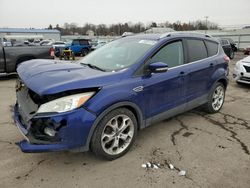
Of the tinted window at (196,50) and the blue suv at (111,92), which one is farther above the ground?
the tinted window at (196,50)

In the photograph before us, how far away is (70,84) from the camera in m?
2.77

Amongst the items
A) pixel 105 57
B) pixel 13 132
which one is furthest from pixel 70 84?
pixel 13 132

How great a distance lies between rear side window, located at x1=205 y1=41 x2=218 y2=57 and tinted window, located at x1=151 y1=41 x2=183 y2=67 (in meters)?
1.05

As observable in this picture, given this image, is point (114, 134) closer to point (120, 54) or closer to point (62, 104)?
point (62, 104)

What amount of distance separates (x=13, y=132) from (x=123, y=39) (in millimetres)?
2610

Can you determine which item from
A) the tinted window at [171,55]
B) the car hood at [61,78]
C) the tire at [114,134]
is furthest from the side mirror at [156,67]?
the tire at [114,134]

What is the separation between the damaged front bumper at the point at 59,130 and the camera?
105 inches

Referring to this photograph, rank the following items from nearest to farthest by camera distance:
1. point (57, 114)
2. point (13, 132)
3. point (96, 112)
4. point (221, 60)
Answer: point (57, 114)
point (96, 112)
point (13, 132)
point (221, 60)

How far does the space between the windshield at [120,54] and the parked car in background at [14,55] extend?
19.5 feet

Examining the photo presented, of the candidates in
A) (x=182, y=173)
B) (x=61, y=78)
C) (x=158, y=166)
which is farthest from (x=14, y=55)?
(x=182, y=173)

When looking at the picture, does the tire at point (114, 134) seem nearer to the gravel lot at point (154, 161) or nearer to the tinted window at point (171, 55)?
the gravel lot at point (154, 161)

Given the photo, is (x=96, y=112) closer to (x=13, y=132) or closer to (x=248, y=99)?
(x=13, y=132)

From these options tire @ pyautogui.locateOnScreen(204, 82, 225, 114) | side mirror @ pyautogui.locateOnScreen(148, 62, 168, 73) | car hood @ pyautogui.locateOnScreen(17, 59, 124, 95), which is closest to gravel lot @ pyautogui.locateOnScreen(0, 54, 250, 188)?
tire @ pyautogui.locateOnScreen(204, 82, 225, 114)

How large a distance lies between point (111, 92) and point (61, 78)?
0.65m
